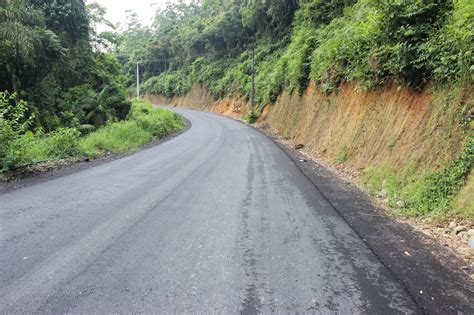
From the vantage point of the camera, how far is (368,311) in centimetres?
301

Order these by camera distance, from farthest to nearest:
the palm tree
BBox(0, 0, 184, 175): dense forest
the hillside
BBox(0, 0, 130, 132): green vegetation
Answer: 1. BBox(0, 0, 130, 132): green vegetation
2. the palm tree
3. BBox(0, 0, 184, 175): dense forest
4. the hillside

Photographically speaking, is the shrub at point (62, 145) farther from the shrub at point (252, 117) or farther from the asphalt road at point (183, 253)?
the shrub at point (252, 117)

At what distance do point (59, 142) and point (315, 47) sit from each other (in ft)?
45.6

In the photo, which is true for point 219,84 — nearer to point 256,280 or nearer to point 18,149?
point 18,149

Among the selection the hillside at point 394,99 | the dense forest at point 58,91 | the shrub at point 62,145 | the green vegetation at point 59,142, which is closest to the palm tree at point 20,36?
the dense forest at point 58,91

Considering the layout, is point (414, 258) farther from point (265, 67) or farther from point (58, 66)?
point (265, 67)

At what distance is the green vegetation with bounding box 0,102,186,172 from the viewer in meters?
8.36

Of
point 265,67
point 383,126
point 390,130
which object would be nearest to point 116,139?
point 383,126

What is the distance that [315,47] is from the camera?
18812mm

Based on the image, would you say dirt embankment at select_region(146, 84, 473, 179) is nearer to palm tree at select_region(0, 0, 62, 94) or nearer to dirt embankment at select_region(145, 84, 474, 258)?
dirt embankment at select_region(145, 84, 474, 258)

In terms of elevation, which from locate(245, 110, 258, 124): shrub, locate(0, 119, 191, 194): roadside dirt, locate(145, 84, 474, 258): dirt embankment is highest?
locate(145, 84, 474, 258): dirt embankment

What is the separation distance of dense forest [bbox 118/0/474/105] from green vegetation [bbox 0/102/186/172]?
9.13 meters

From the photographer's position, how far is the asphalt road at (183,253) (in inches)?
124

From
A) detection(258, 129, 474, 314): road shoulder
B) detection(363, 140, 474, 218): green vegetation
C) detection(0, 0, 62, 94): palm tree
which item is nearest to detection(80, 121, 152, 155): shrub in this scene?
detection(0, 0, 62, 94): palm tree
